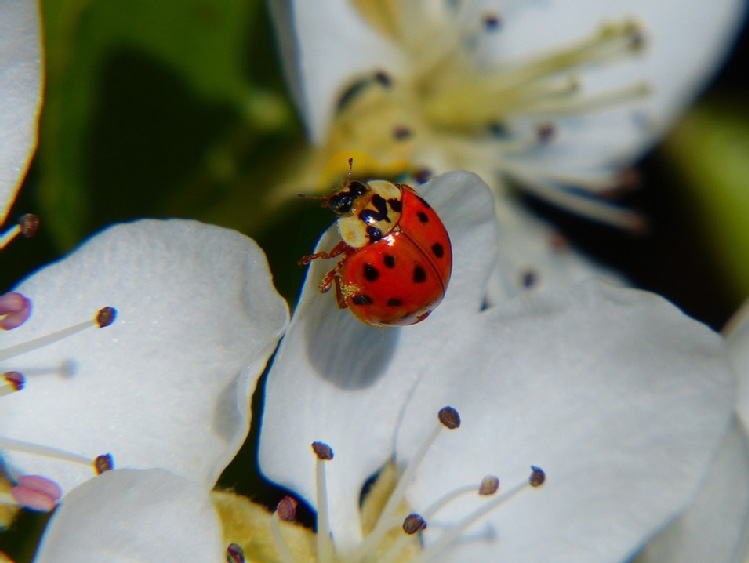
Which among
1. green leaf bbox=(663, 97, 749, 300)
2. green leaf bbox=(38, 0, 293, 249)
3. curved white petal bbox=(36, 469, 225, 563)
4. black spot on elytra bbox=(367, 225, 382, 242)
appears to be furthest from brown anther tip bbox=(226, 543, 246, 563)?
green leaf bbox=(663, 97, 749, 300)

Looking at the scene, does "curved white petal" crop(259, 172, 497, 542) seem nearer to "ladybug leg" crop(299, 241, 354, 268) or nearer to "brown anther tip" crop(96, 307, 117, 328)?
"ladybug leg" crop(299, 241, 354, 268)

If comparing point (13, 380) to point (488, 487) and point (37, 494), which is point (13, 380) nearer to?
point (37, 494)

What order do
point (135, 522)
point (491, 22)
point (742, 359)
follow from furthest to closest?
1. point (491, 22)
2. point (742, 359)
3. point (135, 522)

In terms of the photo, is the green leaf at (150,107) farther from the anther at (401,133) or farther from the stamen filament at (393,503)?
the stamen filament at (393,503)

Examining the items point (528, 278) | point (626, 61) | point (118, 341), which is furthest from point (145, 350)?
point (626, 61)

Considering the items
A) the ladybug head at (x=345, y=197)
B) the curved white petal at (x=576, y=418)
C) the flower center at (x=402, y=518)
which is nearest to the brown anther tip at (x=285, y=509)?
the flower center at (x=402, y=518)
